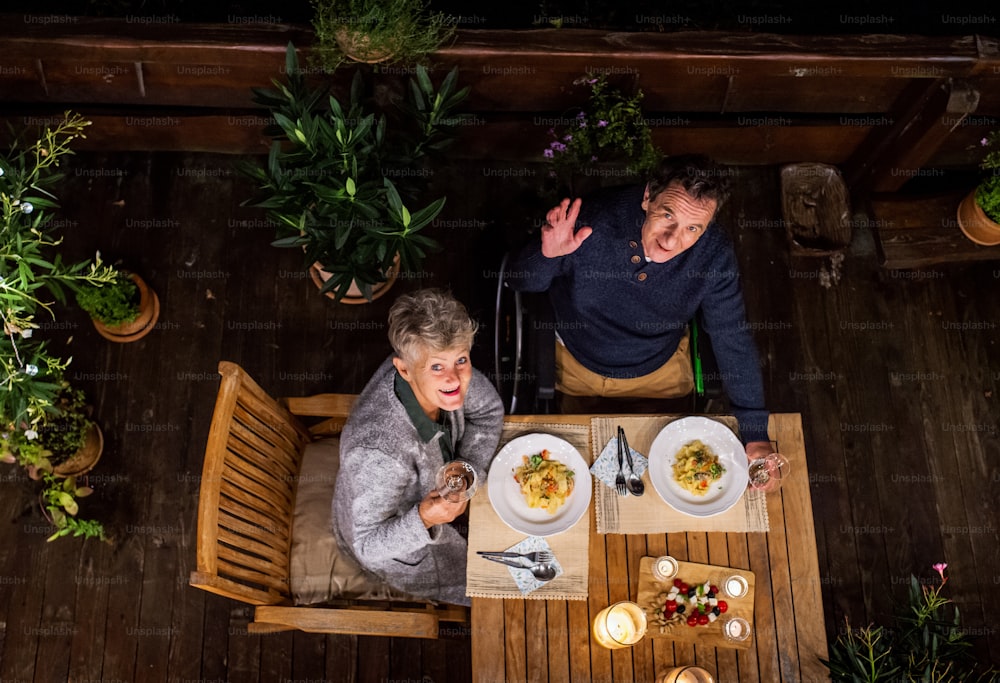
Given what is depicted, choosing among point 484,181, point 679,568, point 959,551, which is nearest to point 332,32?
point 484,181

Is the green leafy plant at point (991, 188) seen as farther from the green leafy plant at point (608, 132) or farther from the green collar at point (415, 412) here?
the green collar at point (415, 412)

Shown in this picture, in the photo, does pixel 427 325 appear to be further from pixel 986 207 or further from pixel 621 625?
pixel 986 207

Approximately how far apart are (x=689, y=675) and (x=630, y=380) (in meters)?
1.09

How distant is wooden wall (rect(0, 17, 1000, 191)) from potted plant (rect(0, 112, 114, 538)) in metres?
0.41

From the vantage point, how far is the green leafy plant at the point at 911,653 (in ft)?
7.29

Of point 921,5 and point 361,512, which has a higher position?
point 921,5

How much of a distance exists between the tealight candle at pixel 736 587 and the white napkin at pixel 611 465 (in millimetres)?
403

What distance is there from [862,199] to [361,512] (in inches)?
116

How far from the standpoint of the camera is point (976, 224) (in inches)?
133

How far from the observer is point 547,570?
2.18 metres

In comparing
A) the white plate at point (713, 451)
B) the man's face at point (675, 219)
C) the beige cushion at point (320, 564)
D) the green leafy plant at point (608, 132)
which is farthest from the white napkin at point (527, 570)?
the green leafy plant at point (608, 132)

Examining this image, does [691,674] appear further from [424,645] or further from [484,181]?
[484,181]

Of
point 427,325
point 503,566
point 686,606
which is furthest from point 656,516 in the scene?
point 427,325

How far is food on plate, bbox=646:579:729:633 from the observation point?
2.16m
